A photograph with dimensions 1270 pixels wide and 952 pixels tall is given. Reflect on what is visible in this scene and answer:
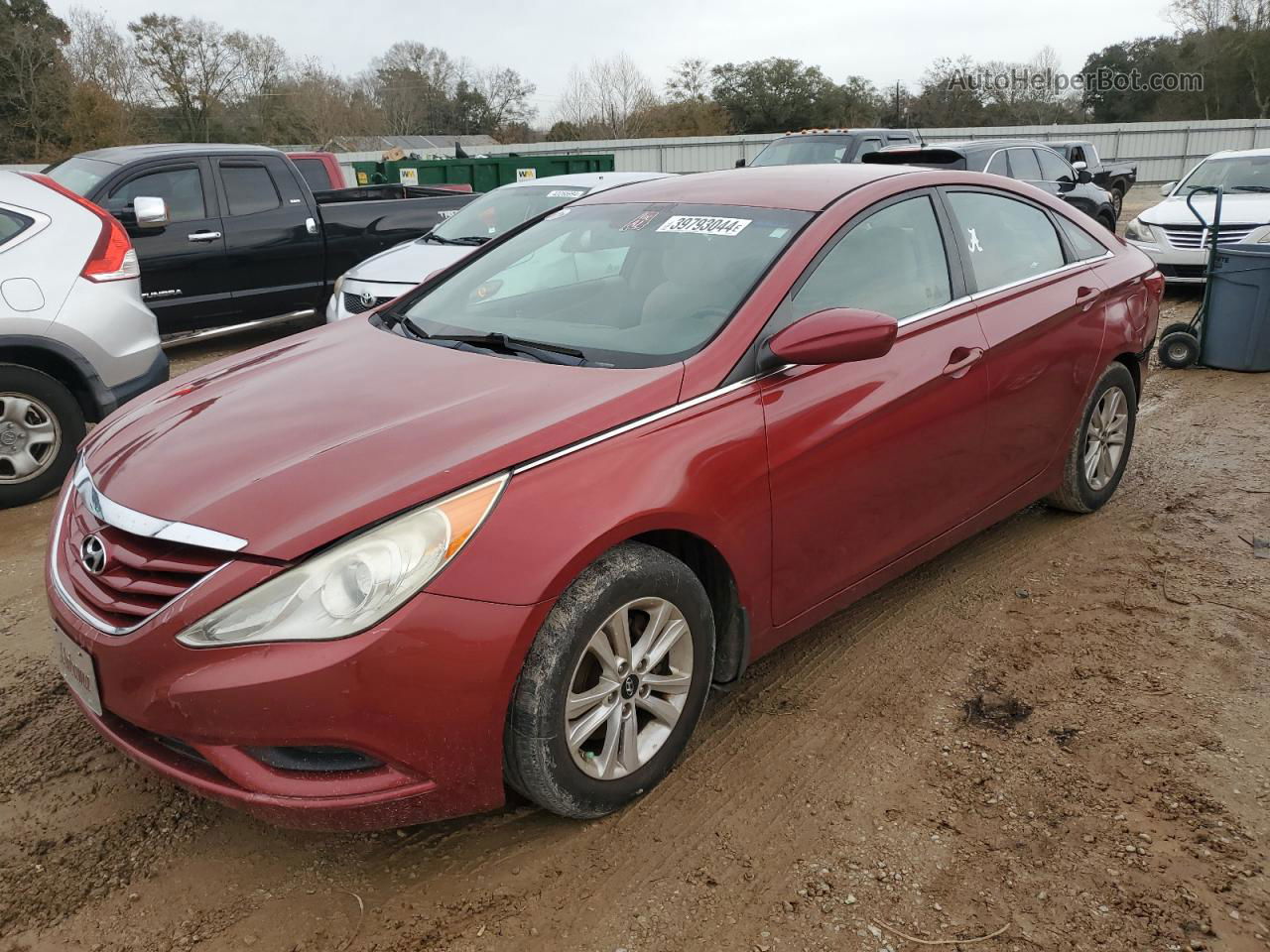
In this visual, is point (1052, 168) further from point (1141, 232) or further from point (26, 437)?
point (26, 437)

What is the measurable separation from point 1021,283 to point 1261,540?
1.77 meters

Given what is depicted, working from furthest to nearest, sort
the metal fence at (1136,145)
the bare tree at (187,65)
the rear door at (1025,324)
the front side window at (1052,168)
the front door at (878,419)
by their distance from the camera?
the bare tree at (187,65), the metal fence at (1136,145), the front side window at (1052,168), the rear door at (1025,324), the front door at (878,419)

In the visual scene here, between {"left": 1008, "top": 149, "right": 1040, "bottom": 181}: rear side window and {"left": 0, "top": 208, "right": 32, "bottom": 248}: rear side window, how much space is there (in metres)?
11.6

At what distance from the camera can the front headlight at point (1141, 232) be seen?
34.5ft

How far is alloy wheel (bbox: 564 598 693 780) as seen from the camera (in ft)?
8.07

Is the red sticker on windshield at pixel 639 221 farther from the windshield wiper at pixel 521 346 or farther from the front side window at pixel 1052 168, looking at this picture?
the front side window at pixel 1052 168

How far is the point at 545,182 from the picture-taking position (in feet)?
29.2

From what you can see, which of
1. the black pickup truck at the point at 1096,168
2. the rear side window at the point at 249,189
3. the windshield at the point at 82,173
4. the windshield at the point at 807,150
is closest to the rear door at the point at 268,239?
the rear side window at the point at 249,189

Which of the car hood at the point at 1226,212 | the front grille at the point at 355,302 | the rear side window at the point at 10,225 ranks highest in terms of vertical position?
the rear side window at the point at 10,225

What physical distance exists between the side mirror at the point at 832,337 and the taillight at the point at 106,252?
4274 mm

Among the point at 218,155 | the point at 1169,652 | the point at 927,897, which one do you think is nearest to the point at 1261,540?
the point at 1169,652

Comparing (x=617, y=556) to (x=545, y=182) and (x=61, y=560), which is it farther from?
(x=545, y=182)

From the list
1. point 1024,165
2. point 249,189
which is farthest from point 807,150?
point 249,189

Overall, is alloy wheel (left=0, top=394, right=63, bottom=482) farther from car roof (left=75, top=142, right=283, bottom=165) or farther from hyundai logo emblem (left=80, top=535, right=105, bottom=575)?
car roof (left=75, top=142, right=283, bottom=165)
